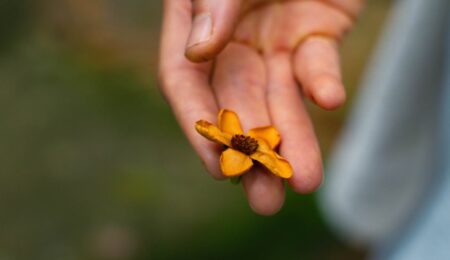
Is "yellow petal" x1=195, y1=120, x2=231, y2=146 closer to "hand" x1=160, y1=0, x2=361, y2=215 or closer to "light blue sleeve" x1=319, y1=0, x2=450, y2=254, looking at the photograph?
"hand" x1=160, y1=0, x2=361, y2=215

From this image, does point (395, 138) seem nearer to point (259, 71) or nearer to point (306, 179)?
point (259, 71)

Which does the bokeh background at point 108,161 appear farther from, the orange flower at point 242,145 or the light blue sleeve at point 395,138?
the orange flower at point 242,145

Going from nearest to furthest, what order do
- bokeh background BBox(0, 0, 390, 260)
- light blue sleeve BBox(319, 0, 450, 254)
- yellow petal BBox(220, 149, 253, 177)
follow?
yellow petal BBox(220, 149, 253, 177), light blue sleeve BBox(319, 0, 450, 254), bokeh background BBox(0, 0, 390, 260)

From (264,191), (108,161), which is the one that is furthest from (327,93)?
(108,161)

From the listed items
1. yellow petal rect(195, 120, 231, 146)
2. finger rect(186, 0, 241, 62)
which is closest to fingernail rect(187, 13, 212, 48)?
finger rect(186, 0, 241, 62)

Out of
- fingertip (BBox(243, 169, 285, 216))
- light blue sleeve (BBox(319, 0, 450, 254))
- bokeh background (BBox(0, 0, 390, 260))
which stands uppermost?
fingertip (BBox(243, 169, 285, 216))

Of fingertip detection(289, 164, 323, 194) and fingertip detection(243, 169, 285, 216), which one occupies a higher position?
fingertip detection(289, 164, 323, 194)

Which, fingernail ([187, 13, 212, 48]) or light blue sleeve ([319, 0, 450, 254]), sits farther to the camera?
light blue sleeve ([319, 0, 450, 254])
